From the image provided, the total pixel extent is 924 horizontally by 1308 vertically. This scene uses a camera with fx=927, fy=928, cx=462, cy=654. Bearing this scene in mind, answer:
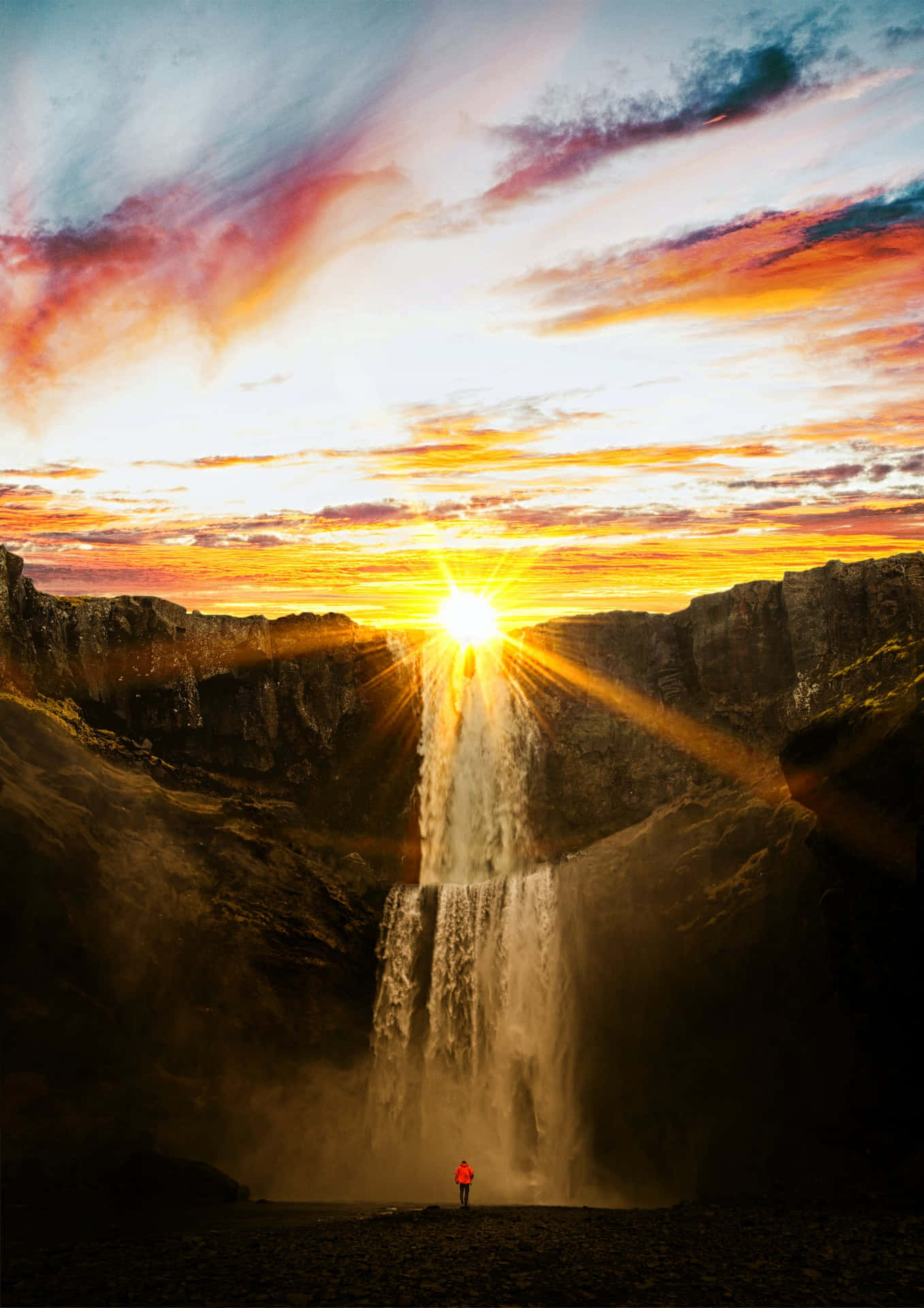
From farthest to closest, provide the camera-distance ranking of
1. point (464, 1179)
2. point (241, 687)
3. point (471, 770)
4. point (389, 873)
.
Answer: point (471, 770), point (389, 873), point (241, 687), point (464, 1179)

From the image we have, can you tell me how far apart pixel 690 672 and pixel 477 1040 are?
2730 cm

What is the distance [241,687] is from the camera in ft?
191

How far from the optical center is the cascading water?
4506cm

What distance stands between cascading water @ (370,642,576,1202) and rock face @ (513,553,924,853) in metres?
12.2

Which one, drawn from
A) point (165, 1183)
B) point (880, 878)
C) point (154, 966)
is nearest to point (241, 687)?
point (154, 966)

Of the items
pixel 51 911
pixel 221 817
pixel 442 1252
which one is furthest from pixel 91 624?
pixel 442 1252

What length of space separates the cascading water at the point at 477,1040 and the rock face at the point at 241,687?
10.5 m

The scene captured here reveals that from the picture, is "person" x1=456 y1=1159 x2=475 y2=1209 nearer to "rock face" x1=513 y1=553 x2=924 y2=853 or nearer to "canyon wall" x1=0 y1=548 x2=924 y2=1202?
"canyon wall" x1=0 y1=548 x2=924 y2=1202

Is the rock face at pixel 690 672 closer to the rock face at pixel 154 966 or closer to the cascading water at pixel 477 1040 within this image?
the cascading water at pixel 477 1040

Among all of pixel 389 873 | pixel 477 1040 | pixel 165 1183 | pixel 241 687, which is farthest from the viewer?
pixel 389 873

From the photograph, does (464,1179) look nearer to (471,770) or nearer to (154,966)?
(154,966)

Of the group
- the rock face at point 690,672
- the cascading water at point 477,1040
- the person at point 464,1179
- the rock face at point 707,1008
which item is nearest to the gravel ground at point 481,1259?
the person at point 464,1179

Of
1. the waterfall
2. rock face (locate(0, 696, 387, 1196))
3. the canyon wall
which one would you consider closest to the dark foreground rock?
rock face (locate(0, 696, 387, 1196))

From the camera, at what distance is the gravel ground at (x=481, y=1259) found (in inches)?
819
